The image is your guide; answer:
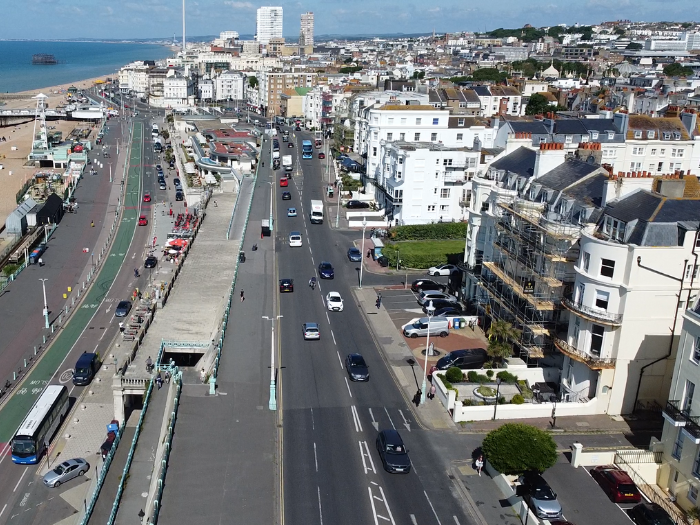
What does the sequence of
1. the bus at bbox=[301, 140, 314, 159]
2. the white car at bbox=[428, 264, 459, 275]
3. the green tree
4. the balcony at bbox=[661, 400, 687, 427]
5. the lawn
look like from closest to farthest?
the balcony at bbox=[661, 400, 687, 427]
the white car at bbox=[428, 264, 459, 275]
the lawn
the bus at bbox=[301, 140, 314, 159]
the green tree

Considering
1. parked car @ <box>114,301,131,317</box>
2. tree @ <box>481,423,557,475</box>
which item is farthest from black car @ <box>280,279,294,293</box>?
tree @ <box>481,423,557,475</box>

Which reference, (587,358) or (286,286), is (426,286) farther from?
(587,358)

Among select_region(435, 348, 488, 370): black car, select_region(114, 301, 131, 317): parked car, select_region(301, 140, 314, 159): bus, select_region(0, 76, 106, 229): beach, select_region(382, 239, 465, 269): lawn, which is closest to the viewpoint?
select_region(435, 348, 488, 370): black car

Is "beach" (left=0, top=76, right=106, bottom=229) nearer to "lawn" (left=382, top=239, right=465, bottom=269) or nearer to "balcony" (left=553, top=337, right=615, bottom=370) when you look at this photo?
"lawn" (left=382, top=239, right=465, bottom=269)

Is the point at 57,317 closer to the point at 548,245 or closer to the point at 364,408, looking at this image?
the point at 364,408

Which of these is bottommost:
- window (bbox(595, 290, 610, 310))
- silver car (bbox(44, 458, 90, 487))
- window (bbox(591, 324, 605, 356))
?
silver car (bbox(44, 458, 90, 487))

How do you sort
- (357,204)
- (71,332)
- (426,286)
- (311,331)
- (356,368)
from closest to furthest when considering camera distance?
(356,368), (311,331), (71,332), (426,286), (357,204)

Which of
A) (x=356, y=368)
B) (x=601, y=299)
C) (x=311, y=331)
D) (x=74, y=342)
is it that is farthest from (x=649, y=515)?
(x=74, y=342)
